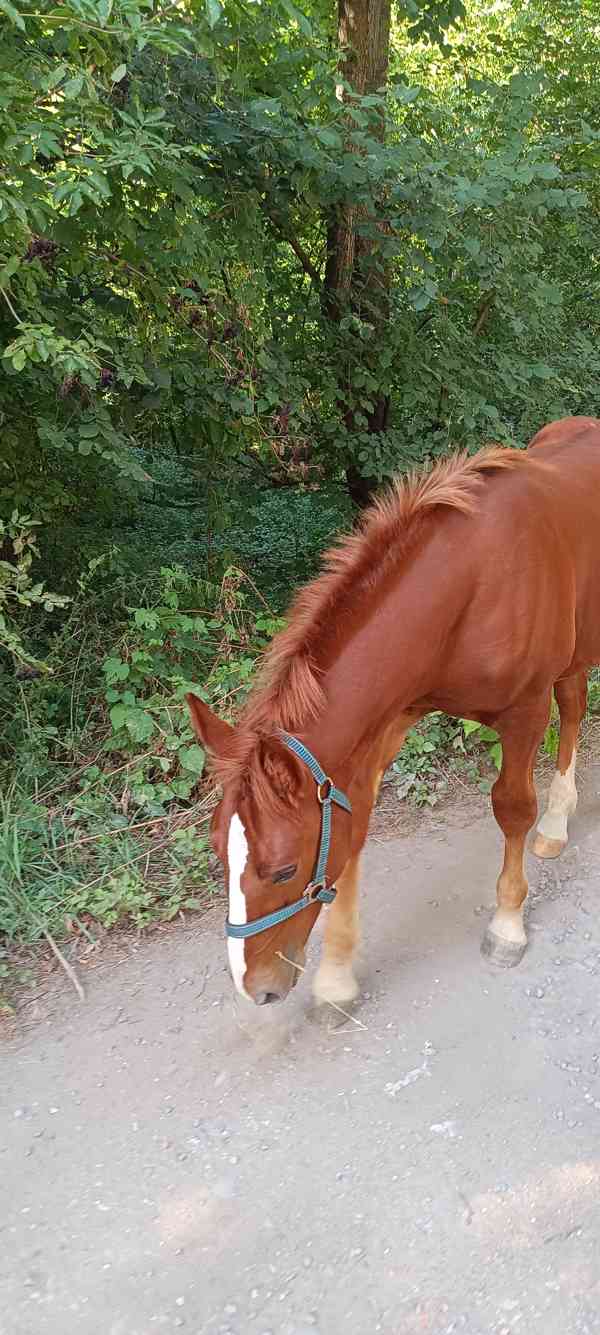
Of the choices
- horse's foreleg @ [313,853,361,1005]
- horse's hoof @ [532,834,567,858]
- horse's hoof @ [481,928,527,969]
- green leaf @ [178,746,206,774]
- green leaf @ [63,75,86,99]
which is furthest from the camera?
green leaf @ [178,746,206,774]

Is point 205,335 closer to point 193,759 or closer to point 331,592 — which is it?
point 193,759

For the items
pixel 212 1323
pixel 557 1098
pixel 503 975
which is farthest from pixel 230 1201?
pixel 503 975

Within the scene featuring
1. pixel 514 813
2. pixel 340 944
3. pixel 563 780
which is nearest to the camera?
pixel 340 944

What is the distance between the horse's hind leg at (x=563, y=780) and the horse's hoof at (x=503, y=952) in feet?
2.31

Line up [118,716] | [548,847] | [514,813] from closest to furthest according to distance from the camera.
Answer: [514,813], [548,847], [118,716]

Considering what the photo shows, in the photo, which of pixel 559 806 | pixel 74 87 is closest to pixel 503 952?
pixel 559 806

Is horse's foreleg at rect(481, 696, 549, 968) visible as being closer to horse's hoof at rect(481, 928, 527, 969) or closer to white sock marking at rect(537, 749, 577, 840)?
horse's hoof at rect(481, 928, 527, 969)

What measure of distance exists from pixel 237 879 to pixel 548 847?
2.05 m

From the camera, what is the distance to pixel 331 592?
2.29 metres

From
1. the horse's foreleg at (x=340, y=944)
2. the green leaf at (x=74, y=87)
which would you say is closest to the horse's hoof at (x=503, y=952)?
the horse's foreleg at (x=340, y=944)

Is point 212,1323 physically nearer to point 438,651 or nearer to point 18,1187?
point 18,1187

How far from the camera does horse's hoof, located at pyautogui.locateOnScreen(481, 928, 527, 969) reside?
2.95 m

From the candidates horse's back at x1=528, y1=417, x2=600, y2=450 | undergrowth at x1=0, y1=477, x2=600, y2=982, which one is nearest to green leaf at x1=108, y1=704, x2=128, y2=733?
undergrowth at x1=0, y1=477, x2=600, y2=982

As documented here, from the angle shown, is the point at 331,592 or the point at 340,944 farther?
the point at 340,944
